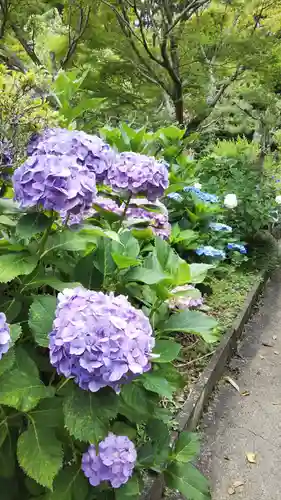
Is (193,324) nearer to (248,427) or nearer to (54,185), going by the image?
(54,185)

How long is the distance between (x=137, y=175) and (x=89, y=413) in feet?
2.78

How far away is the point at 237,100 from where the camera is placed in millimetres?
9047

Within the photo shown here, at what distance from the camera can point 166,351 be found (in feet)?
4.58

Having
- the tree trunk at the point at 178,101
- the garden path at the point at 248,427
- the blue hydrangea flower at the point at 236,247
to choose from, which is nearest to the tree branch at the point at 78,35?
the tree trunk at the point at 178,101

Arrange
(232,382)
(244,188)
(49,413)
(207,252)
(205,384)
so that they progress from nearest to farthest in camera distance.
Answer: (49,413) < (205,384) < (232,382) < (207,252) < (244,188)

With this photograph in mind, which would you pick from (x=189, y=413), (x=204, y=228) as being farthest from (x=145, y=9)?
(x=189, y=413)

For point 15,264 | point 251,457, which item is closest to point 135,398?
point 15,264

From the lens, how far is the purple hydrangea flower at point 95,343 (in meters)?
0.98

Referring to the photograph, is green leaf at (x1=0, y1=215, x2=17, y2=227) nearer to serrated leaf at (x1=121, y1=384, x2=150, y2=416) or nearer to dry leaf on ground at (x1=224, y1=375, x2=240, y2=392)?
serrated leaf at (x1=121, y1=384, x2=150, y2=416)

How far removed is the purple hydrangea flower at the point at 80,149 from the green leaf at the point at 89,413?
0.61 metres

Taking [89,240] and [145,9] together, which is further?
[145,9]

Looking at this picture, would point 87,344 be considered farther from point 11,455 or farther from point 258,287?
point 258,287

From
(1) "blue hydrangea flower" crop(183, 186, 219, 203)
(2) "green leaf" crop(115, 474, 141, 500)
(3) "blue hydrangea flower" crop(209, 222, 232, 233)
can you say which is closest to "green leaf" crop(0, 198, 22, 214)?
(2) "green leaf" crop(115, 474, 141, 500)

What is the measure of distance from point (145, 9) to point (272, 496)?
4976 mm
